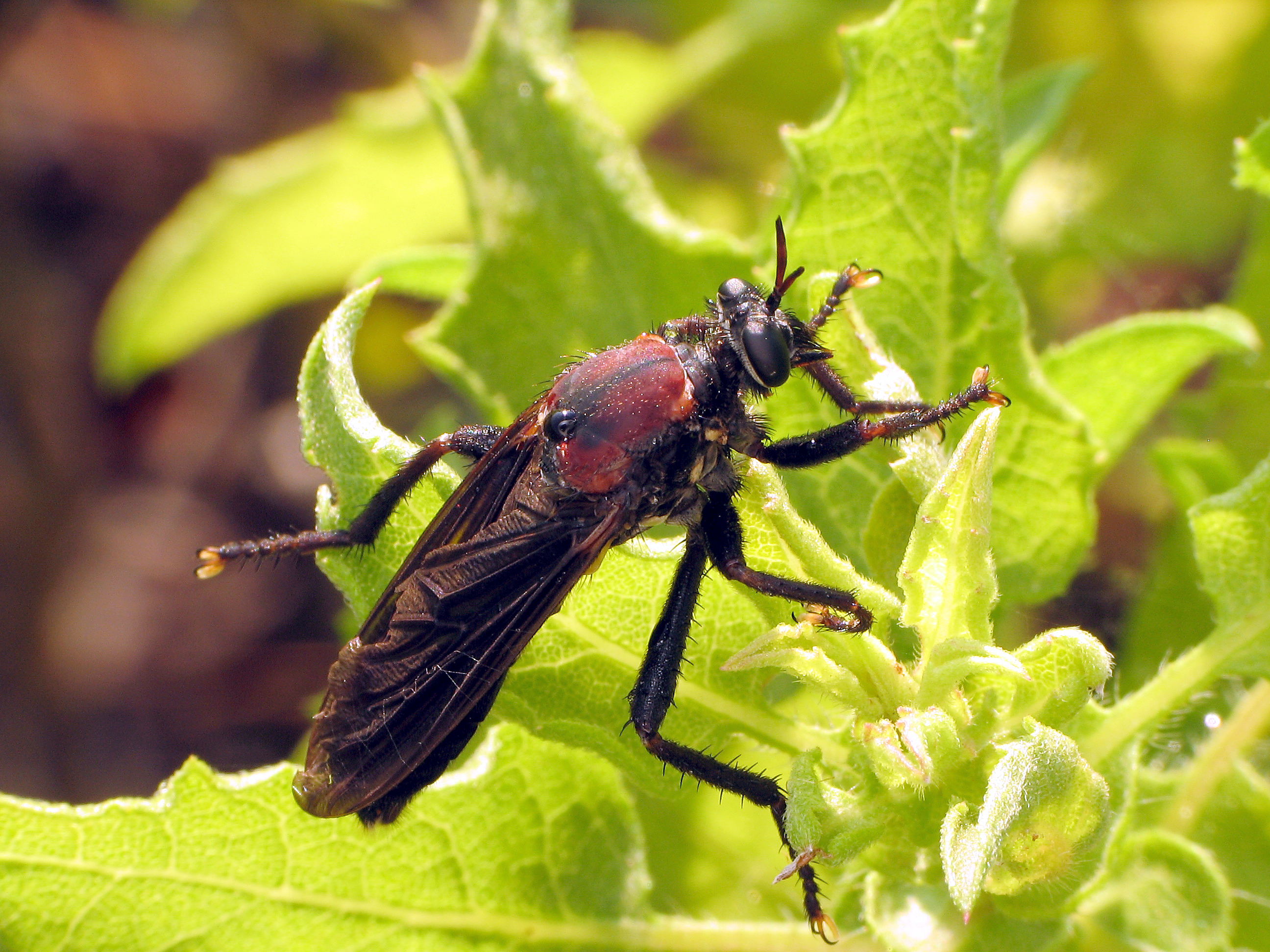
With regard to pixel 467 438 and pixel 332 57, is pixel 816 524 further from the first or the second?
pixel 332 57

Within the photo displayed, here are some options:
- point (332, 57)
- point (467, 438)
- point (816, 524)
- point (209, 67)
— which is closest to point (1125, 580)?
point (816, 524)

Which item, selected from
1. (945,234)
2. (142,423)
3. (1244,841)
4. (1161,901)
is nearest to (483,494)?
(945,234)

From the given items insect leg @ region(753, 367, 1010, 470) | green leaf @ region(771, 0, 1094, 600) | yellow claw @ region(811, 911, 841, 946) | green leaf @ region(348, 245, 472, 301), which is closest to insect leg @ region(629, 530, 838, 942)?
yellow claw @ region(811, 911, 841, 946)

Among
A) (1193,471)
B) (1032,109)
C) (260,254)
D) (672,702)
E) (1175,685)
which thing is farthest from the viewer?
(260,254)

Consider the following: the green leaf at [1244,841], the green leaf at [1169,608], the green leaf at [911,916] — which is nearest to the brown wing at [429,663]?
the green leaf at [911,916]

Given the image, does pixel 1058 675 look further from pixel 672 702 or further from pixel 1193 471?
pixel 1193 471

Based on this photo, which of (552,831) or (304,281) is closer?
(552,831)
